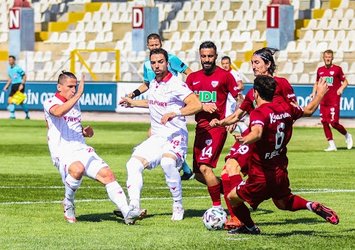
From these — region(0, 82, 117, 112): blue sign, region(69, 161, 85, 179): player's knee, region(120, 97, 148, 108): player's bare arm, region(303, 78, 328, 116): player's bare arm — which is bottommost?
region(0, 82, 117, 112): blue sign

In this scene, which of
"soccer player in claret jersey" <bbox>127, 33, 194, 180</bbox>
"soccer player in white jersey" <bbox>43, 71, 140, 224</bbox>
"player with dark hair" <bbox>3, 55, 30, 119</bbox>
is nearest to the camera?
"soccer player in white jersey" <bbox>43, 71, 140, 224</bbox>

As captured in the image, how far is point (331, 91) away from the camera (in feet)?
89.0

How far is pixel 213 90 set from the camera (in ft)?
47.0

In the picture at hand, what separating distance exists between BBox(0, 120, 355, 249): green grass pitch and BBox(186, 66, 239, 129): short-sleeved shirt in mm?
1215

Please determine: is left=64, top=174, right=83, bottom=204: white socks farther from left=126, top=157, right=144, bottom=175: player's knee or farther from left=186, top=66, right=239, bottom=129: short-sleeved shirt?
left=186, top=66, right=239, bottom=129: short-sleeved shirt

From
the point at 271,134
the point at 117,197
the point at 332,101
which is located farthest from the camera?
the point at 332,101

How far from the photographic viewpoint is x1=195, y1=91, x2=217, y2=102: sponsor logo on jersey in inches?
565

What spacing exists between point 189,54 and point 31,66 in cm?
850

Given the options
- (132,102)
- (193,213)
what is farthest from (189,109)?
(193,213)

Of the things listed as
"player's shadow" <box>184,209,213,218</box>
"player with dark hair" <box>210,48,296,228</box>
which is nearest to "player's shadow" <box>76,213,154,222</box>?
"player's shadow" <box>184,209,213,218</box>

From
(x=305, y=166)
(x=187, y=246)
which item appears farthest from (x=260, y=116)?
(x=305, y=166)

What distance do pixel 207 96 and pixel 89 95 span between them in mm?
28875

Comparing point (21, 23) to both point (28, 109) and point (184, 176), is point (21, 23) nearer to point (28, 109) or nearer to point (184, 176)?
point (28, 109)

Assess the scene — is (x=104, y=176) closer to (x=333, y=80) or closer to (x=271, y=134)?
(x=271, y=134)
